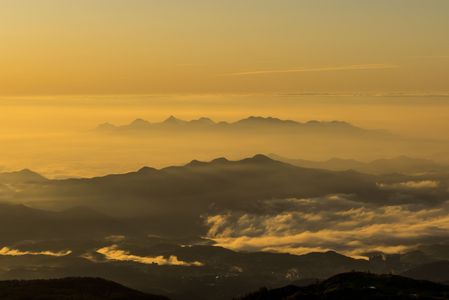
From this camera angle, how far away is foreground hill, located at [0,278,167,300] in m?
152

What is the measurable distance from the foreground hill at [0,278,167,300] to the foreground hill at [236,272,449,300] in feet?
96.3

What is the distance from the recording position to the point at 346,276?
151 metres

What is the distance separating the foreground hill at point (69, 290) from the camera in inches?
5979

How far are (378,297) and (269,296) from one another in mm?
28029

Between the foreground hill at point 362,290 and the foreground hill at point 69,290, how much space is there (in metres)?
29.4

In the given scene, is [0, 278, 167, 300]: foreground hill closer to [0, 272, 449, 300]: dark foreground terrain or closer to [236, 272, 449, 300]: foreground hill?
[0, 272, 449, 300]: dark foreground terrain

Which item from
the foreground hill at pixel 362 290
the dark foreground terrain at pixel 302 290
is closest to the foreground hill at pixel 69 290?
the dark foreground terrain at pixel 302 290

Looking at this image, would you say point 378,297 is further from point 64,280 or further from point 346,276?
point 64,280

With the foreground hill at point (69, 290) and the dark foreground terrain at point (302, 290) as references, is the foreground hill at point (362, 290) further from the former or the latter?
the foreground hill at point (69, 290)

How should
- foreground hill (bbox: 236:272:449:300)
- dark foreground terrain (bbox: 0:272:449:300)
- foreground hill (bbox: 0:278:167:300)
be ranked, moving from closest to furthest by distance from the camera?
foreground hill (bbox: 236:272:449:300) < dark foreground terrain (bbox: 0:272:449:300) < foreground hill (bbox: 0:278:167:300)

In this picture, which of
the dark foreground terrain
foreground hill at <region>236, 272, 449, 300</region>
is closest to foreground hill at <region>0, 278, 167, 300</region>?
the dark foreground terrain

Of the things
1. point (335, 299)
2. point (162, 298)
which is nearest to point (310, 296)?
point (335, 299)

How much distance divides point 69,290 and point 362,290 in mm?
75075

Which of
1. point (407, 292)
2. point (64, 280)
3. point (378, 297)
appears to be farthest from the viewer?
point (64, 280)
